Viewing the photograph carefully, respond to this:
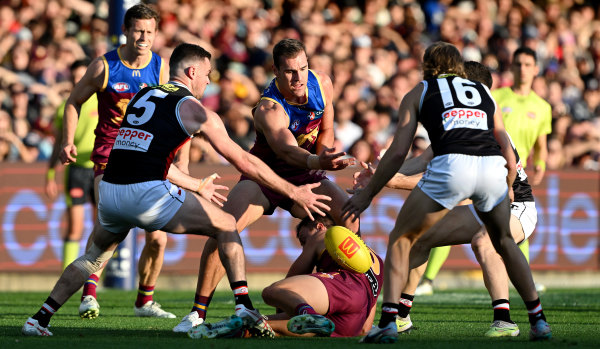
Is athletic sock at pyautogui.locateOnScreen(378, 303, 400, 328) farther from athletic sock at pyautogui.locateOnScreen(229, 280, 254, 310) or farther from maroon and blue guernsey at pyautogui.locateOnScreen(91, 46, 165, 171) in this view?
maroon and blue guernsey at pyautogui.locateOnScreen(91, 46, 165, 171)

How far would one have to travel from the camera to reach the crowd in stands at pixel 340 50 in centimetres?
1535

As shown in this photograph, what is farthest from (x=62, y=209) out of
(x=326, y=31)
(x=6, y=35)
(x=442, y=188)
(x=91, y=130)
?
(x=442, y=188)

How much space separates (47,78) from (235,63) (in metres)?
3.30

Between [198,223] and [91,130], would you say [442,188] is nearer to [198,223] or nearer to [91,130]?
[198,223]

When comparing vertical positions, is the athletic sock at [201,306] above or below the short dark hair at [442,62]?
below

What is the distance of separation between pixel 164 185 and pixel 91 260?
3.03 feet

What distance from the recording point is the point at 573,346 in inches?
258

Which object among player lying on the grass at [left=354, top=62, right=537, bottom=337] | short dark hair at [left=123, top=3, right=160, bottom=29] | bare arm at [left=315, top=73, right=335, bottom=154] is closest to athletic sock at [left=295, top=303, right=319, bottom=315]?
player lying on the grass at [left=354, top=62, right=537, bottom=337]

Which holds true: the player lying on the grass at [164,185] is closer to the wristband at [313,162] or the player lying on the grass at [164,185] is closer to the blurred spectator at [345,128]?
the wristband at [313,162]

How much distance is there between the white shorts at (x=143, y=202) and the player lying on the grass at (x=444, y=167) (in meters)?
1.49

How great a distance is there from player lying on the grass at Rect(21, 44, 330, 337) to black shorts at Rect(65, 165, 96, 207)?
14.2 feet

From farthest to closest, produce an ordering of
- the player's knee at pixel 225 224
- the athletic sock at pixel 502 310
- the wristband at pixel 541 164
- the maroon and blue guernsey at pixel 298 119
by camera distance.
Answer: the wristband at pixel 541 164 → the maroon and blue guernsey at pixel 298 119 → the athletic sock at pixel 502 310 → the player's knee at pixel 225 224

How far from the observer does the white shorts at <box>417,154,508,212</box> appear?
665 centimetres

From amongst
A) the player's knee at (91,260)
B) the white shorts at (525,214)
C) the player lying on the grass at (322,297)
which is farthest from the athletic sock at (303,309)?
the white shorts at (525,214)
